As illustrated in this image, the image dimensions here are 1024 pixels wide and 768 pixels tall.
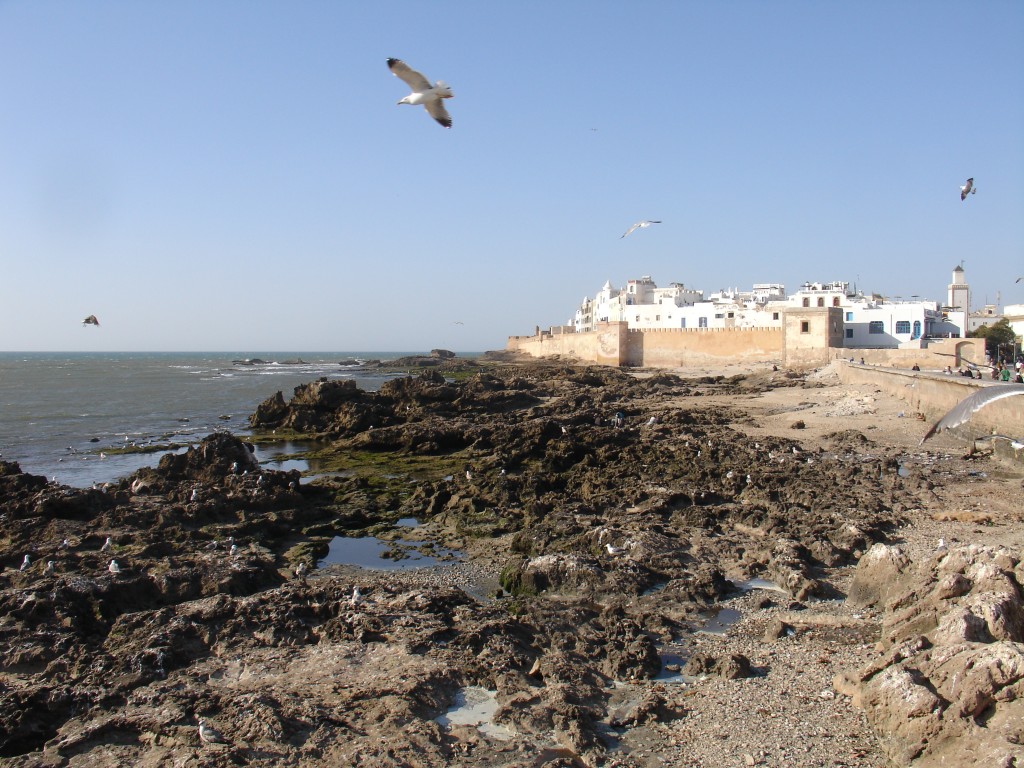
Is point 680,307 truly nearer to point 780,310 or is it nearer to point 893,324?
point 780,310

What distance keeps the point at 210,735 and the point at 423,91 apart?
21.2 ft

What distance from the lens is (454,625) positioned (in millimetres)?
7754

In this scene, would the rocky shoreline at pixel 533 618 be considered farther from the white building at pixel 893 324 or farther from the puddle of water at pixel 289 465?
the white building at pixel 893 324

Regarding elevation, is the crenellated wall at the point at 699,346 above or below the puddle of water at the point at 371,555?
above

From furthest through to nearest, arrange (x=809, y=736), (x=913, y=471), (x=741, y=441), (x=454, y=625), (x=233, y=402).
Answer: (x=233, y=402), (x=741, y=441), (x=913, y=471), (x=454, y=625), (x=809, y=736)

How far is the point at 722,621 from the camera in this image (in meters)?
8.03

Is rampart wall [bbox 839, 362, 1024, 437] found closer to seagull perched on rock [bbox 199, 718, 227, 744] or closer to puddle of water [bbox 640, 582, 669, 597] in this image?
puddle of water [bbox 640, 582, 669, 597]

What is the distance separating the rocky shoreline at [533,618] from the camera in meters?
5.60

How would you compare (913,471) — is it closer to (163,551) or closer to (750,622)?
(750,622)

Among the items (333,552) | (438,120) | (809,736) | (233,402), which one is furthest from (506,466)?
(233,402)

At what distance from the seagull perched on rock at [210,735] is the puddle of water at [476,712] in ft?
5.48

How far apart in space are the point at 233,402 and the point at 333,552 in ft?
105

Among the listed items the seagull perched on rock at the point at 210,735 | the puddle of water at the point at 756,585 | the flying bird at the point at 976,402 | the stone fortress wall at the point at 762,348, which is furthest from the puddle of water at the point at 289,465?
the stone fortress wall at the point at 762,348

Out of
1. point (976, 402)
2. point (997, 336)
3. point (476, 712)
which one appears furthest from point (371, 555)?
point (997, 336)
